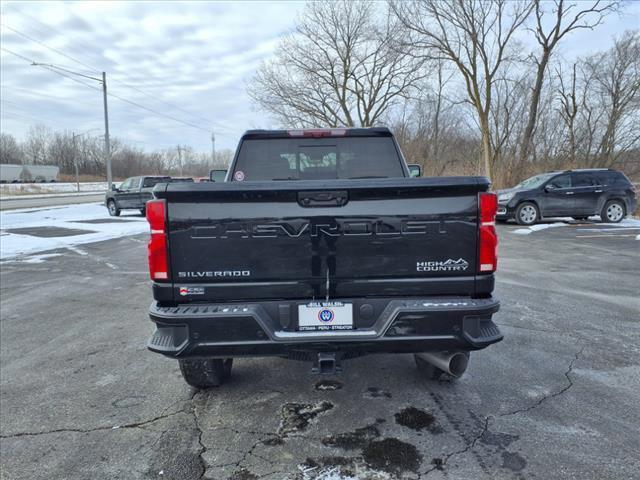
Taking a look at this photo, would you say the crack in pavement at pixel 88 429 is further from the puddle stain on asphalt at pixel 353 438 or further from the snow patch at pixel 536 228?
the snow patch at pixel 536 228

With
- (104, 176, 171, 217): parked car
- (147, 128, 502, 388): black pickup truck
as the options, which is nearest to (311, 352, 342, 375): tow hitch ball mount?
(147, 128, 502, 388): black pickup truck

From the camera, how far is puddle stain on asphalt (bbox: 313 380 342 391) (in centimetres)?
352

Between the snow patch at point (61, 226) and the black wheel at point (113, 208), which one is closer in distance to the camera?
the snow patch at point (61, 226)

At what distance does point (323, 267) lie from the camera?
2627 millimetres

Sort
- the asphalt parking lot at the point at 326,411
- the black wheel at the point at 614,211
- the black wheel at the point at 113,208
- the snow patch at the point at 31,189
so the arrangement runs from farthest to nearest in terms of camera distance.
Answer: the snow patch at the point at 31,189, the black wheel at the point at 113,208, the black wheel at the point at 614,211, the asphalt parking lot at the point at 326,411

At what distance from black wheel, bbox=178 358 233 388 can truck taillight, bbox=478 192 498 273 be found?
6.96 ft

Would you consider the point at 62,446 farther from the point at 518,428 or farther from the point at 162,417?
the point at 518,428

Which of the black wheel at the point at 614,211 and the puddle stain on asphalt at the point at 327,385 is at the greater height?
the black wheel at the point at 614,211

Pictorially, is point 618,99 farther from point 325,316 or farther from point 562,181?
point 325,316

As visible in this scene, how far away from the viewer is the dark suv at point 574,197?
1416cm

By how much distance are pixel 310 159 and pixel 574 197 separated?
1338 cm

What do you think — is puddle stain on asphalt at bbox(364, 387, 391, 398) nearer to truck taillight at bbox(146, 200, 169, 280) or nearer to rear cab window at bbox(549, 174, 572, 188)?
truck taillight at bbox(146, 200, 169, 280)

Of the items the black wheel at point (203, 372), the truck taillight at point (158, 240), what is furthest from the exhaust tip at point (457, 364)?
the truck taillight at point (158, 240)

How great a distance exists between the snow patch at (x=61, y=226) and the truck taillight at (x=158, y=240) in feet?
31.8
